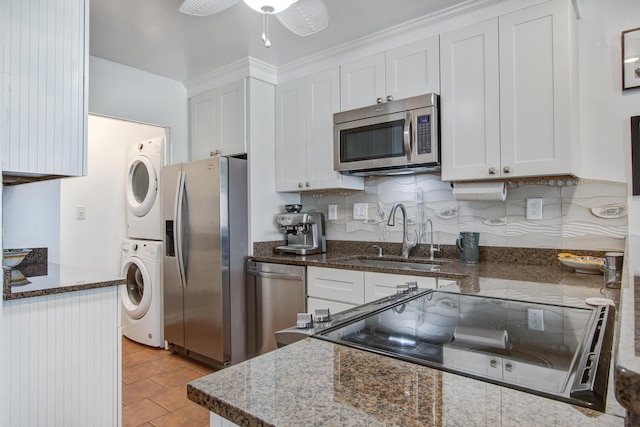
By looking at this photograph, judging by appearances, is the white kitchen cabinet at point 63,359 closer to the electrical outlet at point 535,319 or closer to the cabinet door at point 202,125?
the electrical outlet at point 535,319

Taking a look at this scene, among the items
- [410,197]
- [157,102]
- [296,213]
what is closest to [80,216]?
[157,102]

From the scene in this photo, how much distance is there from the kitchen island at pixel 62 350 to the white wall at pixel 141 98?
183 cm

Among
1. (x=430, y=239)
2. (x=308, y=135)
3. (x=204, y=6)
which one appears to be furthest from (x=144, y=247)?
(x=430, y=239)

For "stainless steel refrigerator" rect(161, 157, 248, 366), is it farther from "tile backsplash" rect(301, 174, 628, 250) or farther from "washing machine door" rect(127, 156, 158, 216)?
"tile backsplash" rect(301, 174, 628, 250)

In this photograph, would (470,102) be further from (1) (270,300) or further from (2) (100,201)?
(2) (100,201)

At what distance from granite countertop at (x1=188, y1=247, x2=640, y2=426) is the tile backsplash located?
188 centimetres

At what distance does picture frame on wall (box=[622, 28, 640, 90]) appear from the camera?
203cm

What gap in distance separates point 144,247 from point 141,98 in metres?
1.33

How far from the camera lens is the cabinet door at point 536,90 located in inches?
78.4

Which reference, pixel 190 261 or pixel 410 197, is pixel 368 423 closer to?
pixel 410 197

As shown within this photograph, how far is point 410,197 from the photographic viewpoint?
285 cm

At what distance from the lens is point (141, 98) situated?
3.37 meters

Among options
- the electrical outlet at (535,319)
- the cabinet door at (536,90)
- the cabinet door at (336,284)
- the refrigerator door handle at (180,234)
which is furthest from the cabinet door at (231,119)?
the electrical outlet at (535,319)

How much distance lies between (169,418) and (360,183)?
6.68ft
